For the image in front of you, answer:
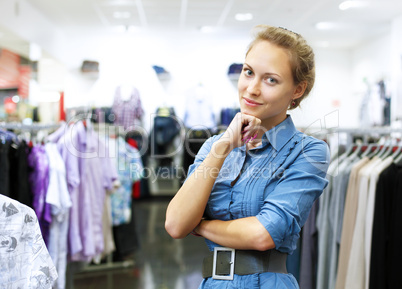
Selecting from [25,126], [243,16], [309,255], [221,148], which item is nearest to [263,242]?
[221,148]

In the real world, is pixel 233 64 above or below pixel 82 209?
above

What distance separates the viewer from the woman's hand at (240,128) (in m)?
1.11

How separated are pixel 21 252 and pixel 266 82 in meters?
0.89

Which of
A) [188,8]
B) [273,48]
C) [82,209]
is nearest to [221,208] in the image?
[273,48]

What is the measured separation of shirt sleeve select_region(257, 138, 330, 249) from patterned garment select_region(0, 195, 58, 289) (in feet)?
2.23

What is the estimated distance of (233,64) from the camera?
7414 mm

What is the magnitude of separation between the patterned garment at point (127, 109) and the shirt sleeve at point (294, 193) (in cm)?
615

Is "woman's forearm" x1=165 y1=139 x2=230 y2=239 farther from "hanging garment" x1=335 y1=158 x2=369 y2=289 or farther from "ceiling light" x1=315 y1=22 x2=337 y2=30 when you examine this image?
"ceiling light" x1=315 y1=22 x2=337 y2=30

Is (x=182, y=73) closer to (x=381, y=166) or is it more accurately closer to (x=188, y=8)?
(x=188, y=8)

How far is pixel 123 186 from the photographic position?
3764 mm

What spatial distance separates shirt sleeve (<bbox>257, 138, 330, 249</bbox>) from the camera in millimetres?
1035

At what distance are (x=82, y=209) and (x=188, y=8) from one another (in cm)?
407

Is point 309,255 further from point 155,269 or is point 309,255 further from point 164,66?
point 164,66

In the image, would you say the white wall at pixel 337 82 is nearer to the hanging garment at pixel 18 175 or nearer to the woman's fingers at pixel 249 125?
the hanging garment at pixel 18 175
